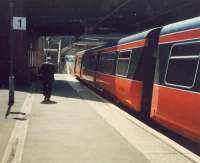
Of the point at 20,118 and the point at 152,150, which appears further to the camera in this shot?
the point at 20,118

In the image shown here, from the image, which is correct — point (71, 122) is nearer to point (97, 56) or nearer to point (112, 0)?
point (97, 56)

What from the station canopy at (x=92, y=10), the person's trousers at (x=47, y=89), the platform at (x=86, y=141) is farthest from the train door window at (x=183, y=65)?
the station canopy at (x=92, y=10)

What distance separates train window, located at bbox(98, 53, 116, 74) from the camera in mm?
21219

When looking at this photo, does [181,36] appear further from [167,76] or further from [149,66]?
[149,66]

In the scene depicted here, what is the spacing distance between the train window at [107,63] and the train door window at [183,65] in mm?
9439

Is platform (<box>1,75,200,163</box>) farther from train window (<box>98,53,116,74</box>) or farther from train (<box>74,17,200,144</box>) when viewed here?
train window (<box>98,53,116,74</box>)

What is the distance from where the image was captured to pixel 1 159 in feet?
28.6

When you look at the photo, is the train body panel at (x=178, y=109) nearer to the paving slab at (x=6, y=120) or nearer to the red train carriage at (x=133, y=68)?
the red train carriage at (x=133, y=68)

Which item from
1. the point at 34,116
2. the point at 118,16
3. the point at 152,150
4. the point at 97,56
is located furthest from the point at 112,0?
the point at 152,150

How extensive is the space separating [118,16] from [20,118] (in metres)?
22.1

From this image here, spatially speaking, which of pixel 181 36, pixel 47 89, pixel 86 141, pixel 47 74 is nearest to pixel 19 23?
pixel 47 74

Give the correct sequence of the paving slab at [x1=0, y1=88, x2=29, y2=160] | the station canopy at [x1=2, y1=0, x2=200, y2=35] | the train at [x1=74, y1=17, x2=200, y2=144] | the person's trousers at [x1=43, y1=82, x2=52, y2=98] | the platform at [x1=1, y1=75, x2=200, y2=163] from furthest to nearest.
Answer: the station canopy at [x1=2, y1=0, x2=200, y2=35] → the person's trousers at [x1=43, y1=82, x2=52, y2=98] → the paving slab at [x1=0, y1=88, x2=29, y2=160] → the train at [x1=74, y1=17, x2=200, y2=144] → the platform at [x1=1, y1=75, x2=200, y2=163]

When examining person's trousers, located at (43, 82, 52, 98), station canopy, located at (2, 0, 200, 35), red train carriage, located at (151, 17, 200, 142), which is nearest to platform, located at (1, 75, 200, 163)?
red train carriage, located at (151, 17, 200, 142)

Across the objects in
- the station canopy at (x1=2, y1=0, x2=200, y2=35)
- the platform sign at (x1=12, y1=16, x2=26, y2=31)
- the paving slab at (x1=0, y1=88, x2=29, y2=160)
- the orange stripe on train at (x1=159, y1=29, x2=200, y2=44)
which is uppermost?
the station canopy at (x1=2, y1=0, x2=200, y2=35)
